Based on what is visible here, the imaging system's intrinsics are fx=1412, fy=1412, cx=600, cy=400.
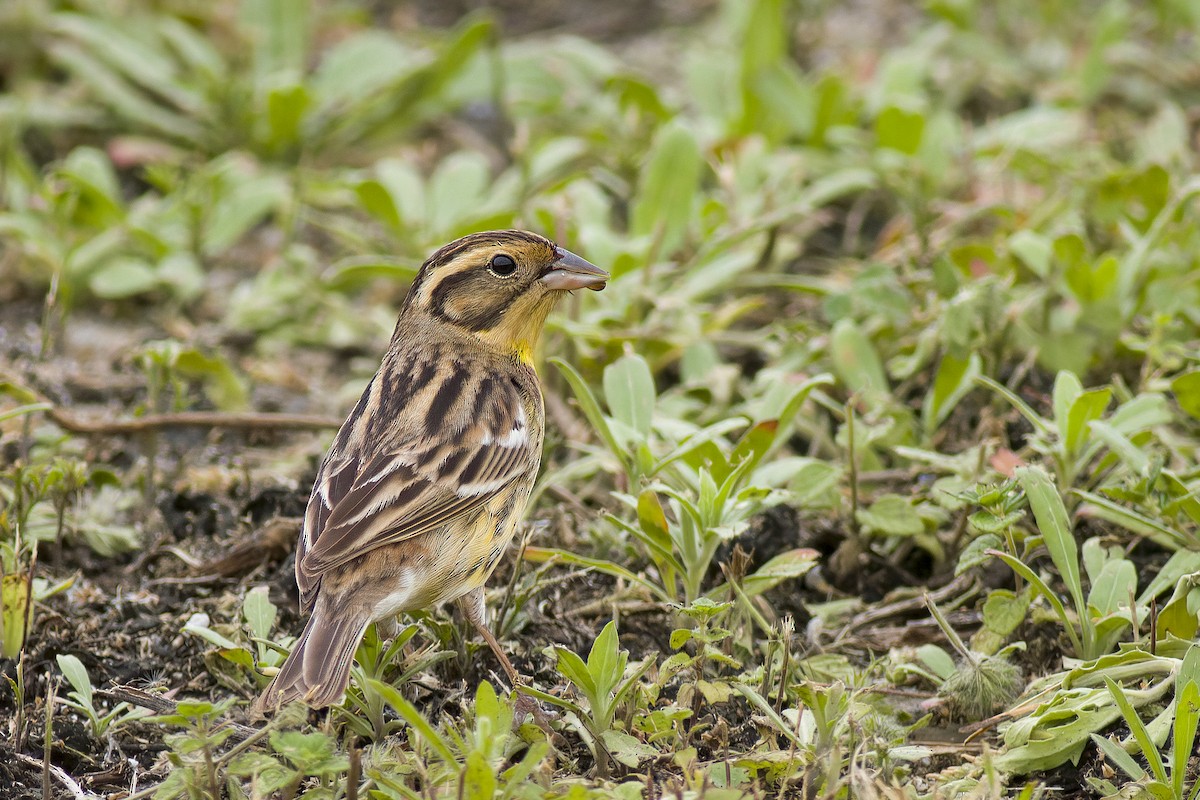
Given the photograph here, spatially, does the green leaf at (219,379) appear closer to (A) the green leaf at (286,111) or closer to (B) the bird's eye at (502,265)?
(B) the bird's eye at (502,265)

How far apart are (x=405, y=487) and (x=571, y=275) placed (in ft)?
3.90

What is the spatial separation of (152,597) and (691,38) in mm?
6020

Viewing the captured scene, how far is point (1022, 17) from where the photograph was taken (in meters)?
9.12

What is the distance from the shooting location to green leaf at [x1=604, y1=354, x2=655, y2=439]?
5.11 meters

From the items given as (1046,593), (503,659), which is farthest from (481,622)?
(1046,593)

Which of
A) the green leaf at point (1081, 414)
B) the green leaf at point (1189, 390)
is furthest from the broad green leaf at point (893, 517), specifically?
the green leaf at point (1189, 390)

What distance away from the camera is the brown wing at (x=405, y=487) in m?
4.31

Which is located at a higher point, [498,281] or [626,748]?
[498,281]

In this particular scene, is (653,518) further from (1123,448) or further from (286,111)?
(286,111)

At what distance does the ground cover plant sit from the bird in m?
0.18

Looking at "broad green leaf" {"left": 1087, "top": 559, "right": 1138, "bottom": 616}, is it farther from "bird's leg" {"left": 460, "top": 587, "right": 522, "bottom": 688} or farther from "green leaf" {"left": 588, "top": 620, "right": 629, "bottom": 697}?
"bird's leg" {"left": 460, "top": 587, "right": 522, "bottom": 688}

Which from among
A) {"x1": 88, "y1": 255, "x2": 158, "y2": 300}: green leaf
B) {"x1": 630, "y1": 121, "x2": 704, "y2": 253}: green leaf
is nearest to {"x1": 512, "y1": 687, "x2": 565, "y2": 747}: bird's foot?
{"x1": 630, "y1": 121, "x2": 704, "y2": 253}: green leaf


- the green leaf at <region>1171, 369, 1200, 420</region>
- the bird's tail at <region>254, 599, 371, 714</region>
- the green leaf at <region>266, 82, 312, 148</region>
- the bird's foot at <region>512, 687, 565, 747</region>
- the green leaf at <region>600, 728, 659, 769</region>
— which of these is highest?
the green leaf at <region>266, 82, 312, 148</region>

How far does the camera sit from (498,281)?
17.3 ft
